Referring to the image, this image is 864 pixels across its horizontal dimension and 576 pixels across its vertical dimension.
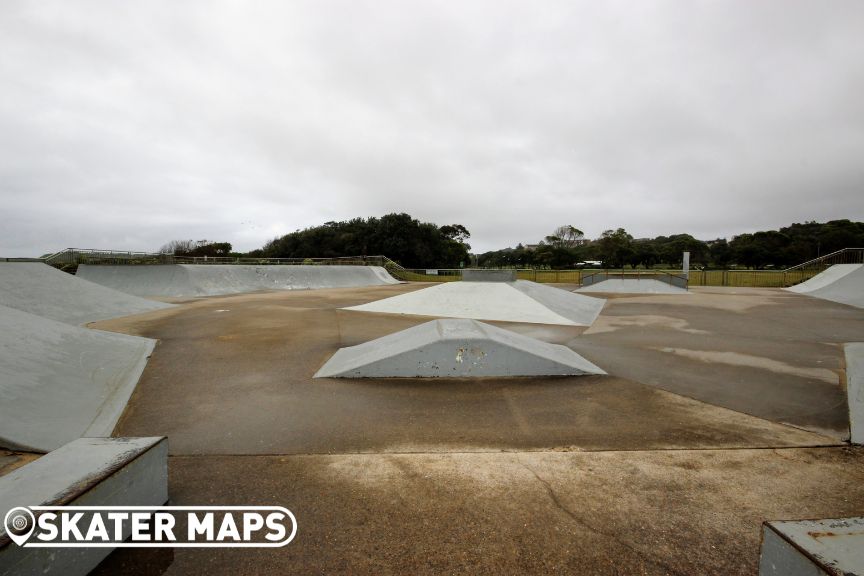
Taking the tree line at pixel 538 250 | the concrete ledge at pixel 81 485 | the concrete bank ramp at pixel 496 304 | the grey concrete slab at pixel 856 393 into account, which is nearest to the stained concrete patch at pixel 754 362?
the grey concrete slab at pixel 856 393

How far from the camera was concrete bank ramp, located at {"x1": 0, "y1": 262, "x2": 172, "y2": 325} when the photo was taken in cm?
1025

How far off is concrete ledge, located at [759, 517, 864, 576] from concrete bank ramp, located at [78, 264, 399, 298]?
2406 centimetres

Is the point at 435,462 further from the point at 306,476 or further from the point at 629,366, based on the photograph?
the point at 629,366

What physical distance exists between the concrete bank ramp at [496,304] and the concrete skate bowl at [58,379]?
8.15 meters

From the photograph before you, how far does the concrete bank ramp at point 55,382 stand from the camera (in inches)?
141

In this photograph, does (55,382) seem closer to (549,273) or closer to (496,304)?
(496,304)

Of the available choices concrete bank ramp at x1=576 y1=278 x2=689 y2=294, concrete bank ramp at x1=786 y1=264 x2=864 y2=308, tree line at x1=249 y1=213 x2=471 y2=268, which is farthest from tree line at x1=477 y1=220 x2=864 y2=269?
concrete bank ramp at x1=786 y1=264 x2=864 y2=308

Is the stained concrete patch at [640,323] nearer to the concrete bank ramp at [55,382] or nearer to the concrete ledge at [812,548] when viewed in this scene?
the concrete ledge at [812,548]

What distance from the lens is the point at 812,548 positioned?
5.06 feet

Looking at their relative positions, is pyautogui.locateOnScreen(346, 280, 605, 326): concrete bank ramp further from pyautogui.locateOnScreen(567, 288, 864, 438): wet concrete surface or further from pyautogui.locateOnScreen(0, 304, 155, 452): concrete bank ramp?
pyautogui.locateOnScreen(0, 304, 155, 452): concrete bank ramp

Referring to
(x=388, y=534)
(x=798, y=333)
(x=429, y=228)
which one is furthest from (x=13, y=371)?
(x=429, y=228)

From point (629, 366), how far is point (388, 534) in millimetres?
5683

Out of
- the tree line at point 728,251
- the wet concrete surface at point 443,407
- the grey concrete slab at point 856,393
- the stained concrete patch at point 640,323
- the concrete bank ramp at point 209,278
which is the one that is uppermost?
the tree line at point 728,251

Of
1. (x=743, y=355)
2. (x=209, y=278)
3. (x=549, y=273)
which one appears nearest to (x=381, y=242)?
(x=549, y=273)
